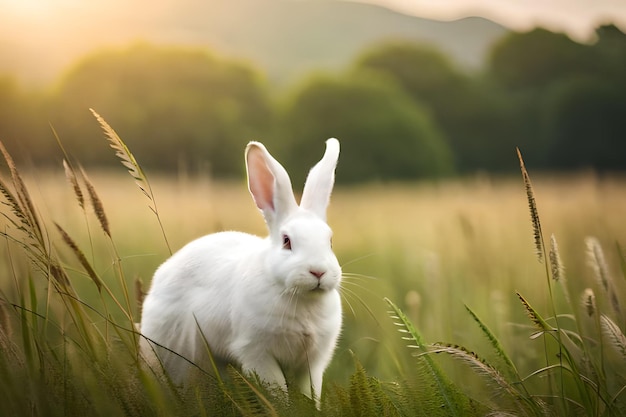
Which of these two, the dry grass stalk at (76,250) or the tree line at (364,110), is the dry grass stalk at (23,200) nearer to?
the dry grass stalk at (76,250)

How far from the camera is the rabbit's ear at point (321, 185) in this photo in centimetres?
318

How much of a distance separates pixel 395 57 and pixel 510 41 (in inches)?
275

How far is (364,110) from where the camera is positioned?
34281 mm

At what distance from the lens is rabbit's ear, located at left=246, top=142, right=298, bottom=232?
10.3 ft

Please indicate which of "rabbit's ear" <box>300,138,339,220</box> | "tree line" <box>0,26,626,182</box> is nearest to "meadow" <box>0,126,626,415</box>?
"rabbit's ear" <box>300,138,339,220</box>

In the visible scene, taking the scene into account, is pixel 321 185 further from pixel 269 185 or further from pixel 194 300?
pixel 194 300

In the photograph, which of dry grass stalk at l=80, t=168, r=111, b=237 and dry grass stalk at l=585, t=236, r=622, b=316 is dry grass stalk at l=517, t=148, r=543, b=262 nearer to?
dry grass stalk at l=585, t=236, r=622, b=316

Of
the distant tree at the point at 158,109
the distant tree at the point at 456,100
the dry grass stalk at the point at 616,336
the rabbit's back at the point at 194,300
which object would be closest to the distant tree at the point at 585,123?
the distant tree at the point at 456,100

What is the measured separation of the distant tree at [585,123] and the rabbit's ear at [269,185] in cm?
2452

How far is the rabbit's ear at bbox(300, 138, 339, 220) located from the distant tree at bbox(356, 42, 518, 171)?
1067 inches

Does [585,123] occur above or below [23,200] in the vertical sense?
above

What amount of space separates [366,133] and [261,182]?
2953cm

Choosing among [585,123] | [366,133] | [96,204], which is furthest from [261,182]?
[366,133]

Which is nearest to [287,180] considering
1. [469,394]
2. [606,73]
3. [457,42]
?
[469,394]
